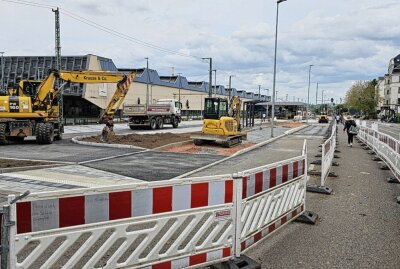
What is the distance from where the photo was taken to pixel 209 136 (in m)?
19.8

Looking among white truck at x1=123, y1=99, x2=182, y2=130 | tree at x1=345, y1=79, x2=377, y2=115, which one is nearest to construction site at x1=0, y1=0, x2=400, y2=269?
white truck at x1=123, y1=99, x2=182, y2=130

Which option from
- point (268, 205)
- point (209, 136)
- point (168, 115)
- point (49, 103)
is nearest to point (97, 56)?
point (168, 115)

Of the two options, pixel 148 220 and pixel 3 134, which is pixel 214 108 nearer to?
pixel 3 134

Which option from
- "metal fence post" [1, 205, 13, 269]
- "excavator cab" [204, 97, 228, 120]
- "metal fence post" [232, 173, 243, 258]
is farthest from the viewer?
"excavator cab" [204, 97, 228, 120]

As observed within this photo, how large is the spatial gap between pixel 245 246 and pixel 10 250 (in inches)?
111

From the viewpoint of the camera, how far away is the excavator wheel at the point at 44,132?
757 inches

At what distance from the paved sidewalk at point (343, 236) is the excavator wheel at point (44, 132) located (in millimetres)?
15244

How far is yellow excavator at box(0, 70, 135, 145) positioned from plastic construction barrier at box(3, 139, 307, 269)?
16.0m

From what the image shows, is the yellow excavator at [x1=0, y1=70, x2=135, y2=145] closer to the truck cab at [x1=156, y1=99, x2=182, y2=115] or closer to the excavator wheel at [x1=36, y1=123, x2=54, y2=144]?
the excavator wheel at [x1=36, y1=123, x2=54, y2=144]

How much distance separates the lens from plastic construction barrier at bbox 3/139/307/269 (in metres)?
3.10

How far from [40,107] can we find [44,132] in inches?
64.5

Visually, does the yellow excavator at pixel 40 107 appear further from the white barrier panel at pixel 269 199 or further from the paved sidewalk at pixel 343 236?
the white barrier panel at pixel 269 199

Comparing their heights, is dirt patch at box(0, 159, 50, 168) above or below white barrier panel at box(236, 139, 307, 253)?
below

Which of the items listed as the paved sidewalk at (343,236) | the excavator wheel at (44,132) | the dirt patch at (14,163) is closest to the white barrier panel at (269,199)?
the paved sidewalk at (343,236)
